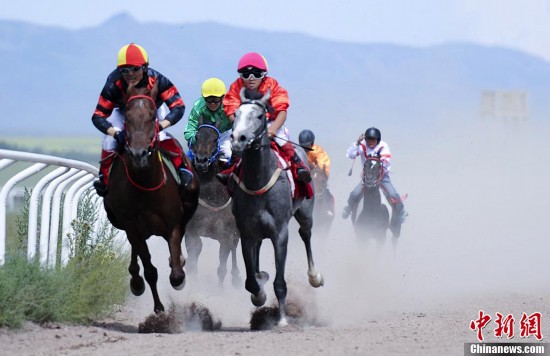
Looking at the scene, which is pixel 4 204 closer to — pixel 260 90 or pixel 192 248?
pixel 260 90

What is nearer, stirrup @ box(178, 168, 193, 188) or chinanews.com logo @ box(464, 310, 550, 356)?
chinanews.com logo @ box(464, 310, 550, 356)

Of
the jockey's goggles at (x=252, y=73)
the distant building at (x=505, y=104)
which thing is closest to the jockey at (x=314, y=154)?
the jockey's goggles at (x=252, y=73)

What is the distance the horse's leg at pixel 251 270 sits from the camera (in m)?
10.8

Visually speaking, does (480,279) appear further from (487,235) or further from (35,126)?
(35,126)

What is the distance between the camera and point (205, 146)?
12.7m

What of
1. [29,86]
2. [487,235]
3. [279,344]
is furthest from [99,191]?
[29,86]

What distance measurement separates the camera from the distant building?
73694 millimetres

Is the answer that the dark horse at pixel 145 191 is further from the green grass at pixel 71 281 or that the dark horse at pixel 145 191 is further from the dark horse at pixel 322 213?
the dark horse at pixel 322 213

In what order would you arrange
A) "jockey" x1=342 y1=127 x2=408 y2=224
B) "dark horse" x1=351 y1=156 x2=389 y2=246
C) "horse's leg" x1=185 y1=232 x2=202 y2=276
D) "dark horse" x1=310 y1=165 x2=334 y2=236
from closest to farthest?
1. "horse's leg" x1=185 y1=232 x2=202 y2=276
2. "jockey" x1=342 y1=127 x2=408 y2=224
3. "dark horse" x1=351 y1=156 x2=389 y2=246
4. "dark horse" x1=310 y1=165 x2=334 y2=236

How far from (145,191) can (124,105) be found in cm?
82

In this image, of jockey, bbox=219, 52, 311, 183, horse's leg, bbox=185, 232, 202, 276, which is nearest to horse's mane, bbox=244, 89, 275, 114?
jockey, bbox=219, 52, 311, 183

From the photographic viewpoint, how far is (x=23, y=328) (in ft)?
29.2

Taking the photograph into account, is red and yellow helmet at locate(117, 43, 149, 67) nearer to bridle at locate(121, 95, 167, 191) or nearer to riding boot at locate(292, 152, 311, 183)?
bridle at locate(121, 95, 167, 191)

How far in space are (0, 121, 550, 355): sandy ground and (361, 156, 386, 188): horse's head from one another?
0.93 metres
